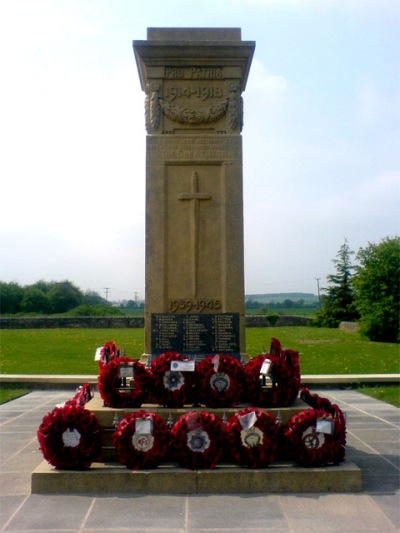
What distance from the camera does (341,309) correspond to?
46.7 metres

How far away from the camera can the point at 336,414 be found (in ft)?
19.5

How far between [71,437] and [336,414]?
254 cm

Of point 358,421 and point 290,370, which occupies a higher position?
point 290,370

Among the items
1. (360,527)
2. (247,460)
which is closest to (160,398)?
(247,460)

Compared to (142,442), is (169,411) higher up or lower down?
higher up

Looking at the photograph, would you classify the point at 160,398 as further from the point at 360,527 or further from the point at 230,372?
the point at 360,527

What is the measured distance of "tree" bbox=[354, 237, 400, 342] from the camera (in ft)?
87.4

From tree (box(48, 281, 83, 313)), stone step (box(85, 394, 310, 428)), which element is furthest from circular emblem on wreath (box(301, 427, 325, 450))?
tree (box(48, 281, 83, 313))

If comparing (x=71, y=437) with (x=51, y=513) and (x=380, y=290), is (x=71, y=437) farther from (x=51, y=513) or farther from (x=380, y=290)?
(x=380, y=290)

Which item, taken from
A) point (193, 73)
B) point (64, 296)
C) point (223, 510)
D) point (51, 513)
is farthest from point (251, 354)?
point (64, 296)

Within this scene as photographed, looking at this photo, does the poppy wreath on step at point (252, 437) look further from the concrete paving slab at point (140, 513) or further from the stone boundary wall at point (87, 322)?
the stone boundary wall at point (87, 322)

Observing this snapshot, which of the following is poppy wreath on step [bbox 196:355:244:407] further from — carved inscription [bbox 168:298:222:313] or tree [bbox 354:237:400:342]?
tree [bbox 354:237:400:342]

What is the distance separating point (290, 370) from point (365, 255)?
23296mm

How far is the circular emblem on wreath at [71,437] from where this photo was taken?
5426 millimetres
